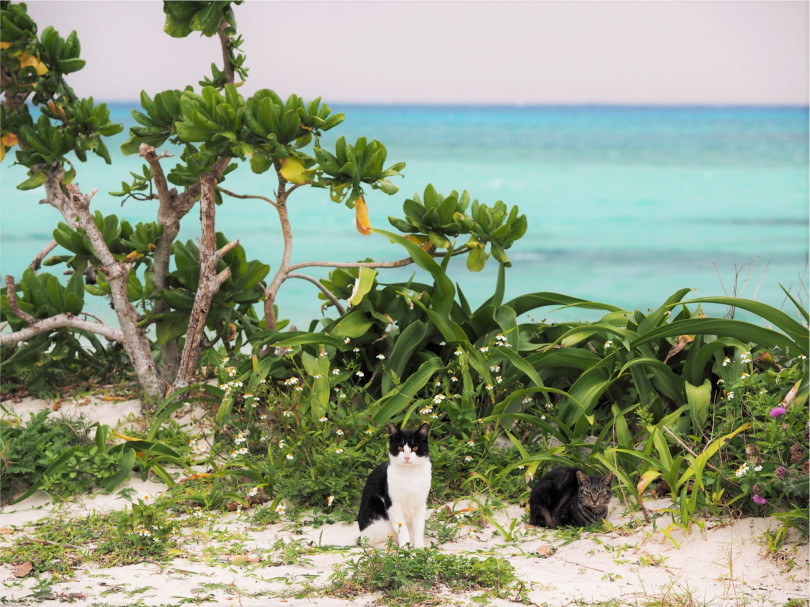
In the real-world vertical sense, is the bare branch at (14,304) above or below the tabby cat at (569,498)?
above

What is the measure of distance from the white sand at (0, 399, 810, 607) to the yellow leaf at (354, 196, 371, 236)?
1679 millimetres

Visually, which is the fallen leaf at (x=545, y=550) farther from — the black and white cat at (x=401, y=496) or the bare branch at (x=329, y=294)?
the bare branch at (x=329, y=294)

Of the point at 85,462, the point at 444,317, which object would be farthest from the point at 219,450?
the point at 444,317

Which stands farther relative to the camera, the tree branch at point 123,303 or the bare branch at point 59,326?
the bare branch at point 59,326

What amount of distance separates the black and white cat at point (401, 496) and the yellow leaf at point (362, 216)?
157 centimetres

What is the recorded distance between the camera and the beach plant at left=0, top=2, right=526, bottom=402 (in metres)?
4.54

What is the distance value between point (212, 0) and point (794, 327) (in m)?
3.48

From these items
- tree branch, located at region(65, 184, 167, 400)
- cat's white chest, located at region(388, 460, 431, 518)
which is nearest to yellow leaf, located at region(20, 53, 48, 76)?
tree branch, located at region(65, 184, 167, 400)

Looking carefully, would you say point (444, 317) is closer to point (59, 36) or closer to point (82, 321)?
point (82, 321)

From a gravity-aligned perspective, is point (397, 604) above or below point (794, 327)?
below

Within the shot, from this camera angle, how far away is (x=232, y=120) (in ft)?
14.7

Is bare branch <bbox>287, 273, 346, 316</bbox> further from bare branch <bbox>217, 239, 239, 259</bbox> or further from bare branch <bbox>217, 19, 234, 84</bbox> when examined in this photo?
bare branch <bbox>217, 19, 234, 84</bbox>

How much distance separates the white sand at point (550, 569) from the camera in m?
2.98

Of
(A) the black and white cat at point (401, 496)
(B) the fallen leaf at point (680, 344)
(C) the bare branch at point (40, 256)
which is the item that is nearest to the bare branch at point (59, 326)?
(C) the bare branch at point (40, 256)
